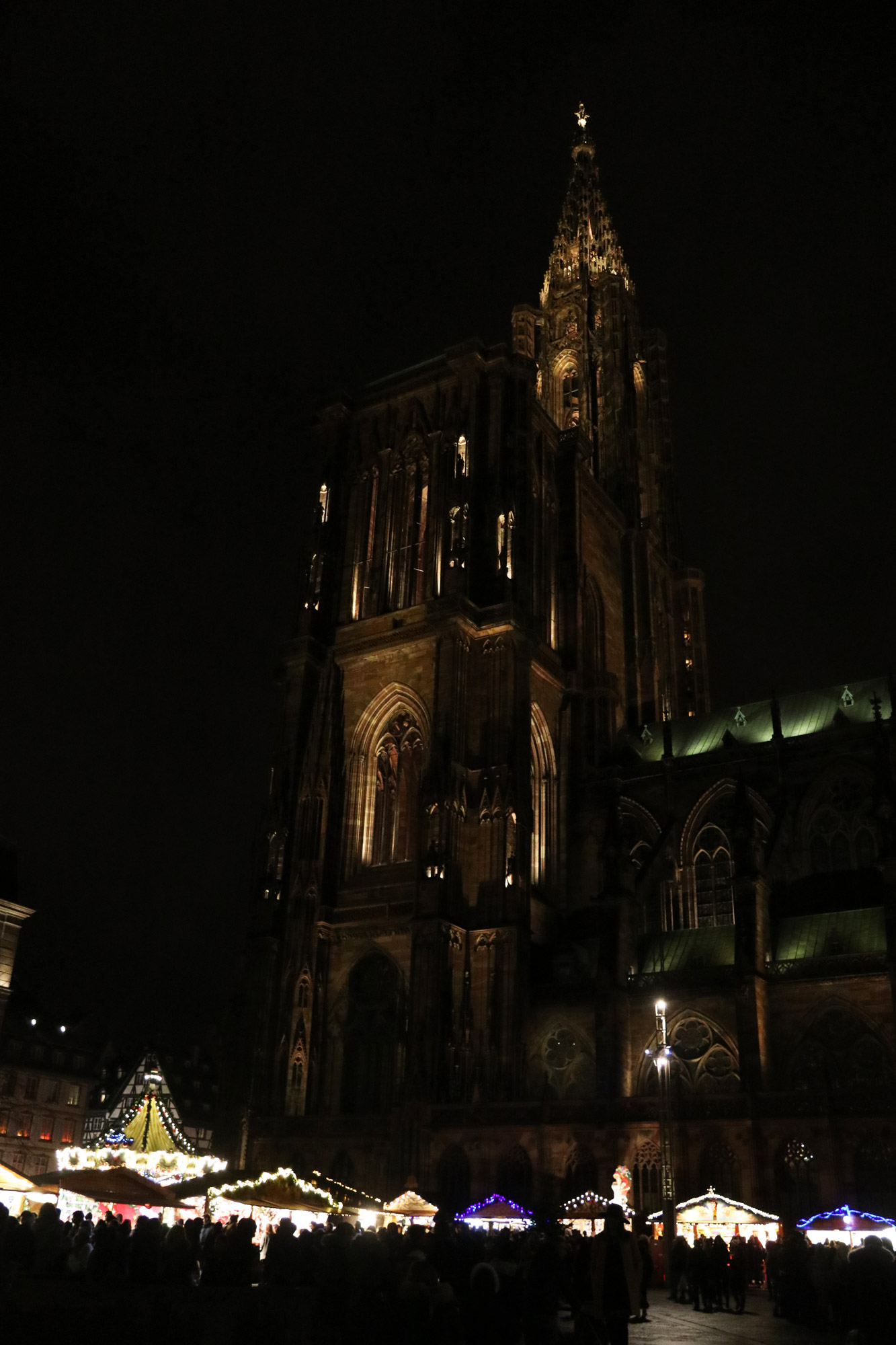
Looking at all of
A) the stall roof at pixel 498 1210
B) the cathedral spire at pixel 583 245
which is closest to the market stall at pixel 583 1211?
the stall roof at pixel 498 1210

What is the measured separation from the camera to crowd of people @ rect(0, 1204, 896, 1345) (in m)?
10.3

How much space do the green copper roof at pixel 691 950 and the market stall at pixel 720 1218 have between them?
12.2 m

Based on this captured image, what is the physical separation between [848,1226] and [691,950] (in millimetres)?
17716

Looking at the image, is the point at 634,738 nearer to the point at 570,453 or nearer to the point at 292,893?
the point at 570,453

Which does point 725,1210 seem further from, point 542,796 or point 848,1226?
point 542,796

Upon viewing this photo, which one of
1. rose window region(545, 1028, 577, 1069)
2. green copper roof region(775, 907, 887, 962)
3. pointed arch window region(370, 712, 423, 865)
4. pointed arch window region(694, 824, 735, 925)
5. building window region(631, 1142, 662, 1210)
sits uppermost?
pointed arch window region(370, 712, 423, 865)

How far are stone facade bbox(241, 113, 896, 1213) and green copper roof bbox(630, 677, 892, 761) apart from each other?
20 centimetres

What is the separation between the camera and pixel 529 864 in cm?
4491

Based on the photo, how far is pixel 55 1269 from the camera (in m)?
14.0

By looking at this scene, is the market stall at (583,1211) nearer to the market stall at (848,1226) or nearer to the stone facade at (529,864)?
the stone facade at (529,864)

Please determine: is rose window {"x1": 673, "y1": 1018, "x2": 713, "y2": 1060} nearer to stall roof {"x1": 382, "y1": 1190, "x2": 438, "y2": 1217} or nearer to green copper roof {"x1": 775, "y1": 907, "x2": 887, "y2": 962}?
green copper roof {"x1": 775, "y1": 907, "x2": 887, "y2": 962}

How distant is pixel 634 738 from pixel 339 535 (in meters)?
17.0

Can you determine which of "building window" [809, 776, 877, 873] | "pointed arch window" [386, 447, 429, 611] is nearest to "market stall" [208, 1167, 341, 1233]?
"building window" [809, 776, 877, 873]

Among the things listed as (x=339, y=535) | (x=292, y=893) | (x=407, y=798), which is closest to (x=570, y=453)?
(x=339, y=535)
